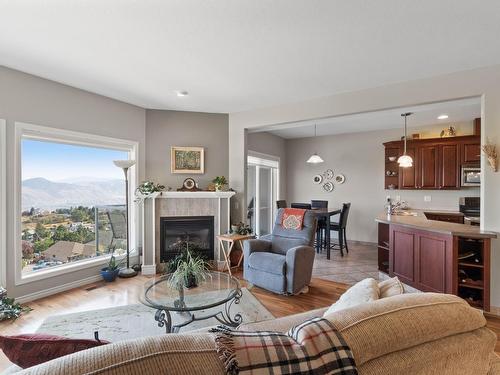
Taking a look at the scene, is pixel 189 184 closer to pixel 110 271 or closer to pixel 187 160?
pixel 187 160

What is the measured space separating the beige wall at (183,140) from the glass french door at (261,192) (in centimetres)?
114

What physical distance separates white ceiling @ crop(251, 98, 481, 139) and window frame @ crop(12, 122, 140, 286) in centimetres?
216

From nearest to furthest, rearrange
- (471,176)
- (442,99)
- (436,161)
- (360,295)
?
(360,295) < (442,99) < (471,176) < (436,161)

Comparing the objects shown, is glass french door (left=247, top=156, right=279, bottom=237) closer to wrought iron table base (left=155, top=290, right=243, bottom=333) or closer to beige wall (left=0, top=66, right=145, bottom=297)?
beige wall (left=0, top=66, right=145, bottom=297)

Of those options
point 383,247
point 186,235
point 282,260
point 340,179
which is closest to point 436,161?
point 340,179

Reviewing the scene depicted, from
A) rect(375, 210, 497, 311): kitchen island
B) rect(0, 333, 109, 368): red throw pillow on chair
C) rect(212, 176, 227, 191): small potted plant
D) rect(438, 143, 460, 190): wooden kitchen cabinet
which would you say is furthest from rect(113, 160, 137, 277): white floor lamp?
rect(438, 143, 460, 190): wooden kitchen cabinet

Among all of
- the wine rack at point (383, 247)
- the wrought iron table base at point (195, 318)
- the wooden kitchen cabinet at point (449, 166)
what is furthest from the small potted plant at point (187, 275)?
the wooden kitchen cabinet at point (449, 166)

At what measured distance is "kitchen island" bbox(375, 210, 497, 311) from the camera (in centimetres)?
273

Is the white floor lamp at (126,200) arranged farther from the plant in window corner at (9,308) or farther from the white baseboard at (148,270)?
the plant in window corner at (9,308)

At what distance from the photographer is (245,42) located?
2336 millimetres

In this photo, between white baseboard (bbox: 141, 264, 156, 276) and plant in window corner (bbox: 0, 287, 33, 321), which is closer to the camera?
plant in window corner (bbox: 0, 287, 33, 321)

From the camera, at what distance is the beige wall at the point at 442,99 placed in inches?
108

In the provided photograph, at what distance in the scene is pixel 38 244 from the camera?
3.29 m

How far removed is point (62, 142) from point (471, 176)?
6760mm
